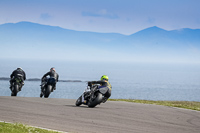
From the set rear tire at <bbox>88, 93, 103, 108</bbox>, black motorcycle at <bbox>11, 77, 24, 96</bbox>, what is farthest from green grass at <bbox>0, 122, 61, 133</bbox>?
black motorcycle at <bbox>11, 77, 24, 96</bbox>

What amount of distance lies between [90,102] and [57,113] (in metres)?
3.20

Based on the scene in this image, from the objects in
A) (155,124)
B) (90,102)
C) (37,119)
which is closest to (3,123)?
(37,119)

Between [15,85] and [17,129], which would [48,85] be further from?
[17,129]

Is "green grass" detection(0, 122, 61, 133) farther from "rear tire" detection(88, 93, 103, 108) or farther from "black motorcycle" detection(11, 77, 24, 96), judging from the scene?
"black motorcycle" detection(11, 77, 24, 96)

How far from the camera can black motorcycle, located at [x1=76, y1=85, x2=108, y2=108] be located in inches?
648

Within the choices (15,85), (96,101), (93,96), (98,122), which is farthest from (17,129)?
(15,85)

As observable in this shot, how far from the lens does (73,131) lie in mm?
10188

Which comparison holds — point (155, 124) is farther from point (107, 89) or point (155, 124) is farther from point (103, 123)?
point (107, 89)

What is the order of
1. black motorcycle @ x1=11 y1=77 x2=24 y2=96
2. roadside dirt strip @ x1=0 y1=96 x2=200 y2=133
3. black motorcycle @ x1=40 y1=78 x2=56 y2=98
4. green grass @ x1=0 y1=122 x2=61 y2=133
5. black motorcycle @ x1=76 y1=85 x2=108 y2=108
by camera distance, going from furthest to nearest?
black motorcycle @ x1=40 y1=78 x2=56 y2=98, black motorcycle @ x1=11 y1=77 x2=24 y2=96, black motorcycle @ x1=76 y1=85 x2=108 y2=108, roadside dirt strip @ x1=0 y1=96 x2=200 y2=133, green grass @ x1=0 y1=122 x2=61 y2=133

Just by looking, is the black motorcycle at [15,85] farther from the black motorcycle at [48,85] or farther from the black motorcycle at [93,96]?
the black motorcycle at [93,96]

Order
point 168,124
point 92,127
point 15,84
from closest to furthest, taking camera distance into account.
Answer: point 92,127 → point 168,124 → point 15,84

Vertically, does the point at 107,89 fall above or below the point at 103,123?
above

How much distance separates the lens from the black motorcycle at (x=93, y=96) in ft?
54.0

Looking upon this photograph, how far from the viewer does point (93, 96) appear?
55.4 ft
